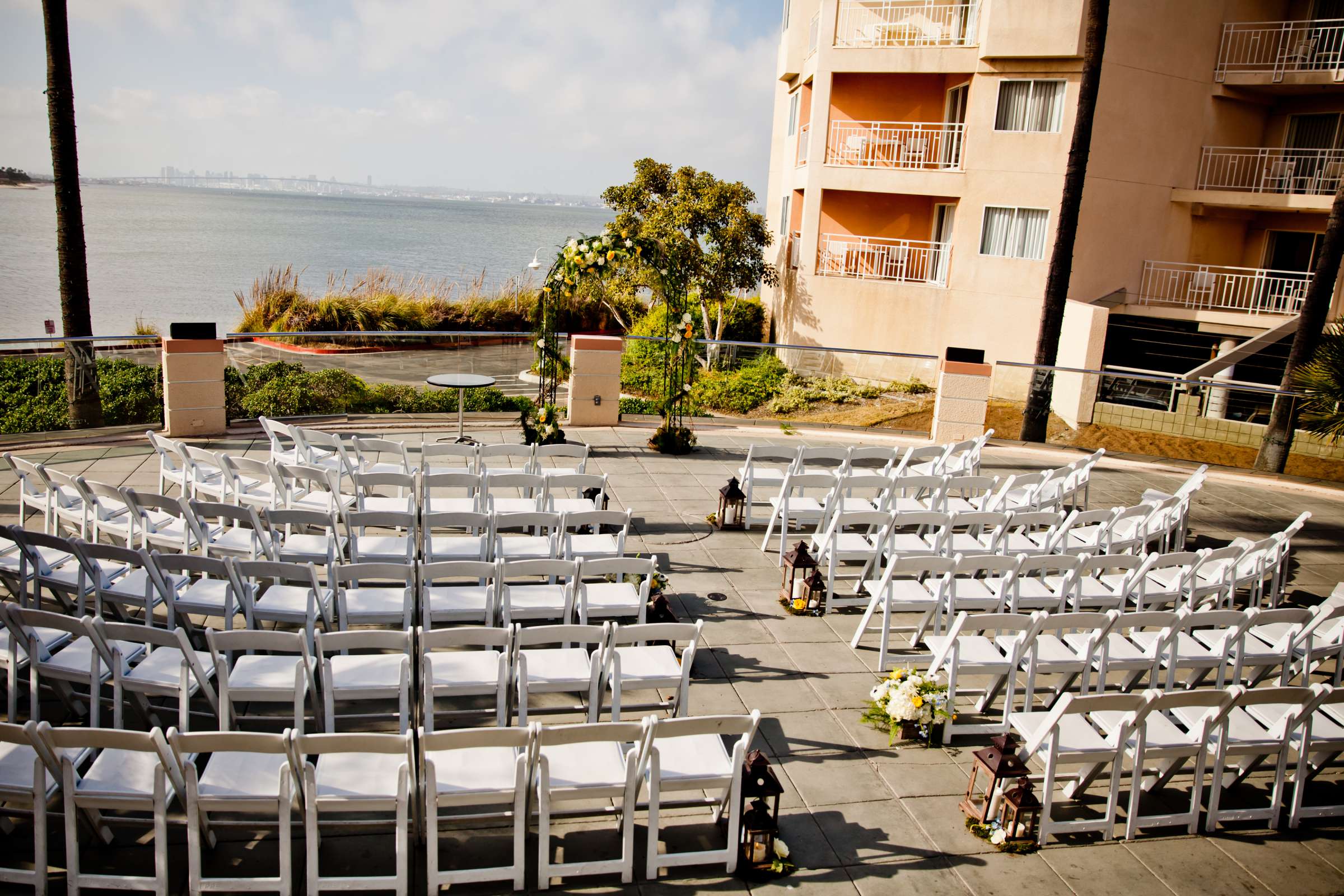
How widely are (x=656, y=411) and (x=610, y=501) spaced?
5516 mm

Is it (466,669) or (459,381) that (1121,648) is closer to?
(466,669)

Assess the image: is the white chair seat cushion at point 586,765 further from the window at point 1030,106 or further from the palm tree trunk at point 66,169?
the window at point 1030,106

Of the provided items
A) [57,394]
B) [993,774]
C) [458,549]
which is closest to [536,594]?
[458,549]

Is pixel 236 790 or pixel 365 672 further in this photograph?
pixel 365 672

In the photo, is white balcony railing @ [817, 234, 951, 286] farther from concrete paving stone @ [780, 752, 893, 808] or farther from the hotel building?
concrete paving stone @ [780, 752, 893, 808]

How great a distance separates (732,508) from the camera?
9.30 metres

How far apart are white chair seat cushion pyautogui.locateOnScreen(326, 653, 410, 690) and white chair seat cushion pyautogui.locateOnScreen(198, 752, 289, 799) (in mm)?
627

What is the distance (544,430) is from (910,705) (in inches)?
262

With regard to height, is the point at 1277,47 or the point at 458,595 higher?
the point at 1277,47

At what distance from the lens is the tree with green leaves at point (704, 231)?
25812 mm

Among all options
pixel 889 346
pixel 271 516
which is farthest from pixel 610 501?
pixel 889 346

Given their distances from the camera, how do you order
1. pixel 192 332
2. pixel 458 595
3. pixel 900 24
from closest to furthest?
1. pixel 458 595
2. pixel 192 332
3. pixel 900 24

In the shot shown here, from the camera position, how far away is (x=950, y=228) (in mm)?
24328

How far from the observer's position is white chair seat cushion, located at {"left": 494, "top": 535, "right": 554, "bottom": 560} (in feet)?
22.7
